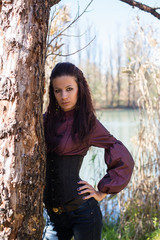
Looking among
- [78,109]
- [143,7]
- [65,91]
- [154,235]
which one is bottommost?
[154,235]

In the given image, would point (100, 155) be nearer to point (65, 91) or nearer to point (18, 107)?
point (65, 91)

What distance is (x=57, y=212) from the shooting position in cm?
160

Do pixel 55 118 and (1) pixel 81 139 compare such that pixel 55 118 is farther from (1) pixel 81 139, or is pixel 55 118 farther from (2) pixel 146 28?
(2) pixel 146 28

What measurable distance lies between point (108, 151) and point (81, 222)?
415mm

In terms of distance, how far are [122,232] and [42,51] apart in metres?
2.49

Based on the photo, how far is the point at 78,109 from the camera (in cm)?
173

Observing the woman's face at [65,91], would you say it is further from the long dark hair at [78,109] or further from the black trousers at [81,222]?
the black trousers at [81,222]

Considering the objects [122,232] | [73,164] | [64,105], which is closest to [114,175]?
[73,164]

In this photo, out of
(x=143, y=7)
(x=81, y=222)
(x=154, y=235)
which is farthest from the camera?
(x=154, y=235)

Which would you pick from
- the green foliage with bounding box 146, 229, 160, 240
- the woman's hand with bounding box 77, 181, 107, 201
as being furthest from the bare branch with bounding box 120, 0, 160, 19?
the green foliage with bounding box 146, 229, 160, 240

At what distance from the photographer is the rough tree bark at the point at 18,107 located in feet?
4.30

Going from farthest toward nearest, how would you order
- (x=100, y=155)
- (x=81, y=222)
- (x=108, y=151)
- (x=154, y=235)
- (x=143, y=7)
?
(x=100, y=155)
(x=154, y=235)
(x=143, y=7)
(x=108, y=151)
(x=81, y=222)

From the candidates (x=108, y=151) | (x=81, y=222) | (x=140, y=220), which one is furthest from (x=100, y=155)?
(x=81, y=222)

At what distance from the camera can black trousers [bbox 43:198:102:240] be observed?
1.54m
